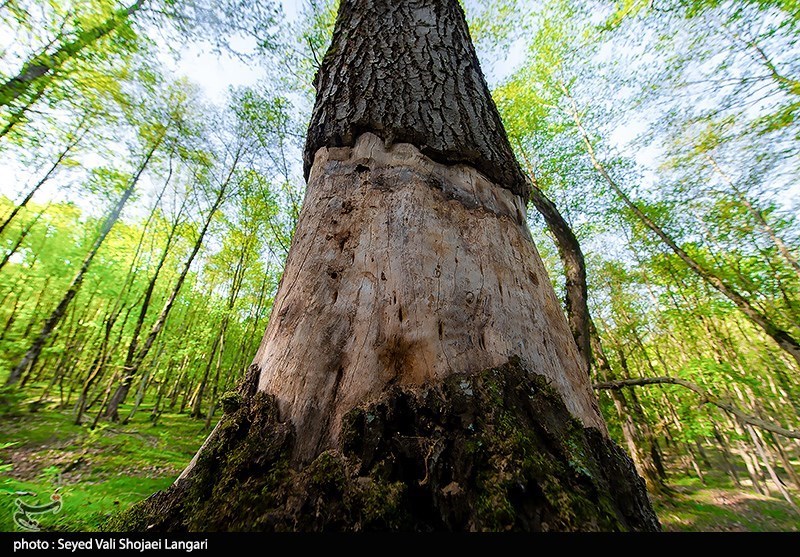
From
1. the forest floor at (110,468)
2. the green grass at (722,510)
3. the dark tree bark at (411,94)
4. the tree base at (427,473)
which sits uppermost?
the dark tree bark at (411,94)

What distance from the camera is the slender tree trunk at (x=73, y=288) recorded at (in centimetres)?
909

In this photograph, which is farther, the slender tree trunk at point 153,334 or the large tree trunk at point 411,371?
the slender tree trunk at point 153,334

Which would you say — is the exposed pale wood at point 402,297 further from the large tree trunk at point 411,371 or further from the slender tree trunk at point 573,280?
the slender tree trunk at point 573,280

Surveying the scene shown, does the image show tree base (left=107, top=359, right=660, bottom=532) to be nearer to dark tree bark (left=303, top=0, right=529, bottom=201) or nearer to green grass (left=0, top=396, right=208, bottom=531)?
dark tree bark (left=303, top=0, right=529, bottom=201)

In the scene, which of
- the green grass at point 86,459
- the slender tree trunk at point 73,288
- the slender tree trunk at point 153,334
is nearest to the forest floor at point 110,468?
the green grass at point 86,459

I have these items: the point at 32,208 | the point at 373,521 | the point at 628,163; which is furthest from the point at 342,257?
the point at 32,208

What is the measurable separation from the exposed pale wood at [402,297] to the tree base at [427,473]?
0.25 feet

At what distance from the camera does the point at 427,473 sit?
2.48 ft

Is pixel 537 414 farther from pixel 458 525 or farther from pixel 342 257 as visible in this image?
pixel 342 257

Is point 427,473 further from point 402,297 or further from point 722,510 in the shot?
point 722,510

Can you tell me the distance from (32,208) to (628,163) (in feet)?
72.4

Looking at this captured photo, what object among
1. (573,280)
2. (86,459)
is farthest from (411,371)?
(86,459)

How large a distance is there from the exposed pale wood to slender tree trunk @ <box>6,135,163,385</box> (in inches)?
496

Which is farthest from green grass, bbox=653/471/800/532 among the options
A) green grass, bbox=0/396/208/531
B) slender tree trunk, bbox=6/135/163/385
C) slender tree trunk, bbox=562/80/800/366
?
slender tree trunk, bbox=6/135/163/385
